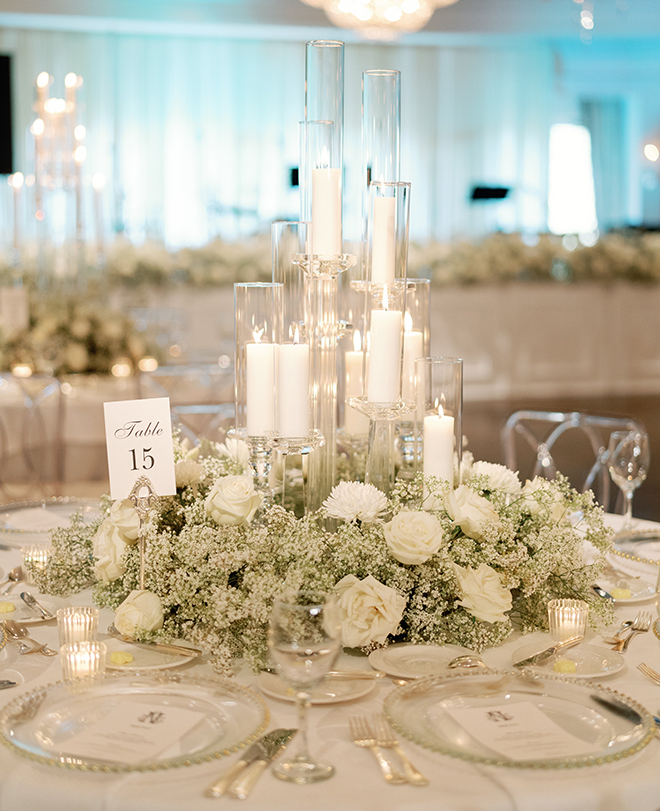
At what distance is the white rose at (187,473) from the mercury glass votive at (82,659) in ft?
1.26

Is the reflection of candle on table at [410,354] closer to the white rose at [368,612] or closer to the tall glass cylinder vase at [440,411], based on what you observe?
the tall glass cylinder vase at [440,411]

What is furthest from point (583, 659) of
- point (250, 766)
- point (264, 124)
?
point (264, 124)

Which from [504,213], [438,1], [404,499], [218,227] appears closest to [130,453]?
[404,499]

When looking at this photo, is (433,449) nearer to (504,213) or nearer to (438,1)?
(438,1)

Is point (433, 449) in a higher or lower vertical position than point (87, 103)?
lower

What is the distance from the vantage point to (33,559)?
69.1 inches

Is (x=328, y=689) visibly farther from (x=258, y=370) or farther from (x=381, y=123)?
(x=381, y=123)

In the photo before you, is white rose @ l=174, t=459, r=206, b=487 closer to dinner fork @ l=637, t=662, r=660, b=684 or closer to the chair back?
dinner fork @ l=637, t=662, r=660, b=684

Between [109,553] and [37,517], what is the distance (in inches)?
30.7

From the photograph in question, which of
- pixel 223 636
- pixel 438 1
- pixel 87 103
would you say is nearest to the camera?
pixel 223 636

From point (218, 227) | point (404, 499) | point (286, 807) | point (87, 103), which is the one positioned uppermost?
point (87, 103)

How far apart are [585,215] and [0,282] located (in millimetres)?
9632

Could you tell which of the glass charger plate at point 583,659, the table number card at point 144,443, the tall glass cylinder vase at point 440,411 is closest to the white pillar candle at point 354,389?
the tall glass cylinder vase at point 440,411

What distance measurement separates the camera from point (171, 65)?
11.6 metres
